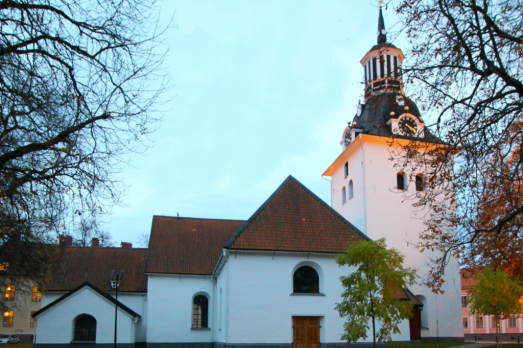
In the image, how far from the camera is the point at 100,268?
3462 centimetres

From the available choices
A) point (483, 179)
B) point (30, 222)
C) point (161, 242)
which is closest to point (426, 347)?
point (483, 179)

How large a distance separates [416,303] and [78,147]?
25.0 m

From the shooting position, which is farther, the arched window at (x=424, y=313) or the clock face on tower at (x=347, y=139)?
the clock face on tower at (x=347, y=139)

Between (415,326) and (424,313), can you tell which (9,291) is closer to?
(415,326)

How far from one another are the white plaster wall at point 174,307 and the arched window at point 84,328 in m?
3.44

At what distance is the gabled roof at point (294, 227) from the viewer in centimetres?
2203

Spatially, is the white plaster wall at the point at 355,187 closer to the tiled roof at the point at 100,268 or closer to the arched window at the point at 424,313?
the arched window at the point at 424,313

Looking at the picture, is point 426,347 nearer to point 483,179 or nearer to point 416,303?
point 416,303

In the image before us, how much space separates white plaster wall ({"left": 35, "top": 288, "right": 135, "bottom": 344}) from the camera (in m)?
26.8

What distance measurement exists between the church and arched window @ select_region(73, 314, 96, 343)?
0.06m

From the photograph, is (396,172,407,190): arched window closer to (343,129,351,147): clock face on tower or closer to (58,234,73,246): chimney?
(343,129,351,147): clock face on tower

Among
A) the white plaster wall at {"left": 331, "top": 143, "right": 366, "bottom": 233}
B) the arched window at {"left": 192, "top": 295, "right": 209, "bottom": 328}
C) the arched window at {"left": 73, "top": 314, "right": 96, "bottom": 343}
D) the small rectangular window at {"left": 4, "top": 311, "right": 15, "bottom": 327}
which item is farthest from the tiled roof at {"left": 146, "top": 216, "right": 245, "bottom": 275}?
the small rectangular window at {"left": 4, "top": 311, "right": 15, "bottom": 327}

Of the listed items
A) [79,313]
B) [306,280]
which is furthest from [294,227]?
[79,313]

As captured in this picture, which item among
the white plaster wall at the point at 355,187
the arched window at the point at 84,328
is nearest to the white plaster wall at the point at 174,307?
the arched window at the point at 84,328
